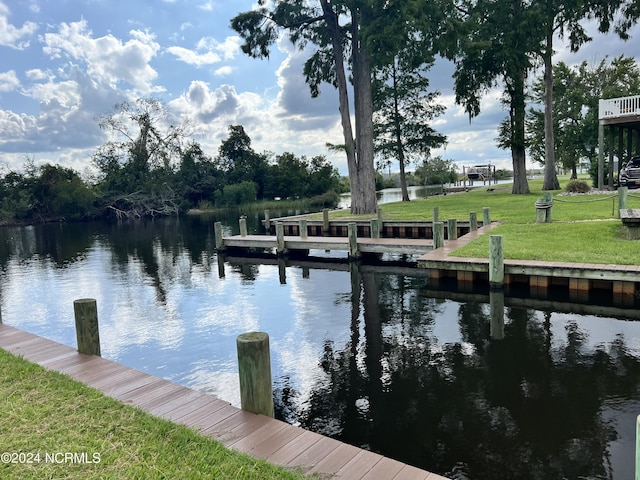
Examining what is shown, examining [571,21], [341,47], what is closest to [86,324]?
[341,47]

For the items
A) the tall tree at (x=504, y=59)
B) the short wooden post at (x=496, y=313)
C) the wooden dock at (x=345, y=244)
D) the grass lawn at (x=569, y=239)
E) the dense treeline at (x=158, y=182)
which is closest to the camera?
the short wooden post at (x=496, y=313)

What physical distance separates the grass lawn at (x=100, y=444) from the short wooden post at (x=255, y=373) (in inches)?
24.5

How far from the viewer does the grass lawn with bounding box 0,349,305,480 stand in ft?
10.3

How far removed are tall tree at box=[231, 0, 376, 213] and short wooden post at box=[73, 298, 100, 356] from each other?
66.2 feet

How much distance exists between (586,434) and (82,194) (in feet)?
180

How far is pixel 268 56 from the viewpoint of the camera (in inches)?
1021

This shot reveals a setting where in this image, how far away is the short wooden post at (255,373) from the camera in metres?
4.09

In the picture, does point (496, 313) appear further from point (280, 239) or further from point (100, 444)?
point (280, 239)

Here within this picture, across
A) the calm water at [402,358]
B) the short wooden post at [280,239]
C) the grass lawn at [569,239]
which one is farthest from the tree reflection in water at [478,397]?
the short wooden post at [280,239]

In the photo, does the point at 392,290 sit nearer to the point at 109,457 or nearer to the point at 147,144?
the point at 109,457

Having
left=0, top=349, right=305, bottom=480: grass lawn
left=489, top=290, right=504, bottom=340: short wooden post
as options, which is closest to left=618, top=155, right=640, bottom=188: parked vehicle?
left=489, top=290, right=504, bottom=340: short wooden post

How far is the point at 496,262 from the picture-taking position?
1012 cm

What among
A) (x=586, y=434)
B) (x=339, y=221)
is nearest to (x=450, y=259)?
(x=586, y=434)

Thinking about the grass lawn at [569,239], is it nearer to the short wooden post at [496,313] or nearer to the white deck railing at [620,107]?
the short wooden post at [496,313]
